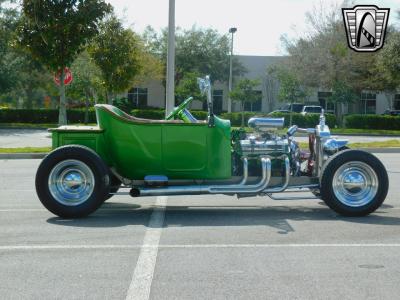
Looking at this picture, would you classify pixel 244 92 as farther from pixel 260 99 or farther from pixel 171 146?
pixel 171 146

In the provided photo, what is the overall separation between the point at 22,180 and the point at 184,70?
42.0 metres

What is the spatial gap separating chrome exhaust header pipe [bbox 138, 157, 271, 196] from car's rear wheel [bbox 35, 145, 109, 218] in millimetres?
570

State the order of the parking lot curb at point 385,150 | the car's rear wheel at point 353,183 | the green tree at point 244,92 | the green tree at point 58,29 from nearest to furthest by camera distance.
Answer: the car's rear wheel at point 353,183
the parking lot curb at point 385,150
the green tree at point 58,29
the green tree at point 244,92

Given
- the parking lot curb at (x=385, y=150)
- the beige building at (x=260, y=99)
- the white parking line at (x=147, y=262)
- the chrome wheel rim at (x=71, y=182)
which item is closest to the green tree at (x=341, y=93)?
the beige building at (x=260, y=99)

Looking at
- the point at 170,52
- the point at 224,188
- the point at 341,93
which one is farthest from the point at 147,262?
the point at 341,93

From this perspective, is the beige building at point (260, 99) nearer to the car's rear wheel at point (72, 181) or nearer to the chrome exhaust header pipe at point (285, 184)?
the car's rear wheel at point (72, 181)

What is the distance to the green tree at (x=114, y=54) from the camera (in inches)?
1283

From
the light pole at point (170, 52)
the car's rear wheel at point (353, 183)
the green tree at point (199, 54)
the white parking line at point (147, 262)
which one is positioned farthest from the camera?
the green tree at point (199, 54)

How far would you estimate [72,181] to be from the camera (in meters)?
8.34

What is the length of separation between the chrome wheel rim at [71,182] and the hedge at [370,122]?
31838 millimetres

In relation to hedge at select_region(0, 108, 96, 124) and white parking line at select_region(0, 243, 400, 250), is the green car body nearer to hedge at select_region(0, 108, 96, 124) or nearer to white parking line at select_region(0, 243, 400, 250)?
white parking line at select_region(0, 243, 400, 250)

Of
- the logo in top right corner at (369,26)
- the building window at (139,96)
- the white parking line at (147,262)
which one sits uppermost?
the logo in top right corner at (369,26)

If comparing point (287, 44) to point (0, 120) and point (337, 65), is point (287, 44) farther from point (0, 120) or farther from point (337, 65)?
point (0, 120)

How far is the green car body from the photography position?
8.46 metres
